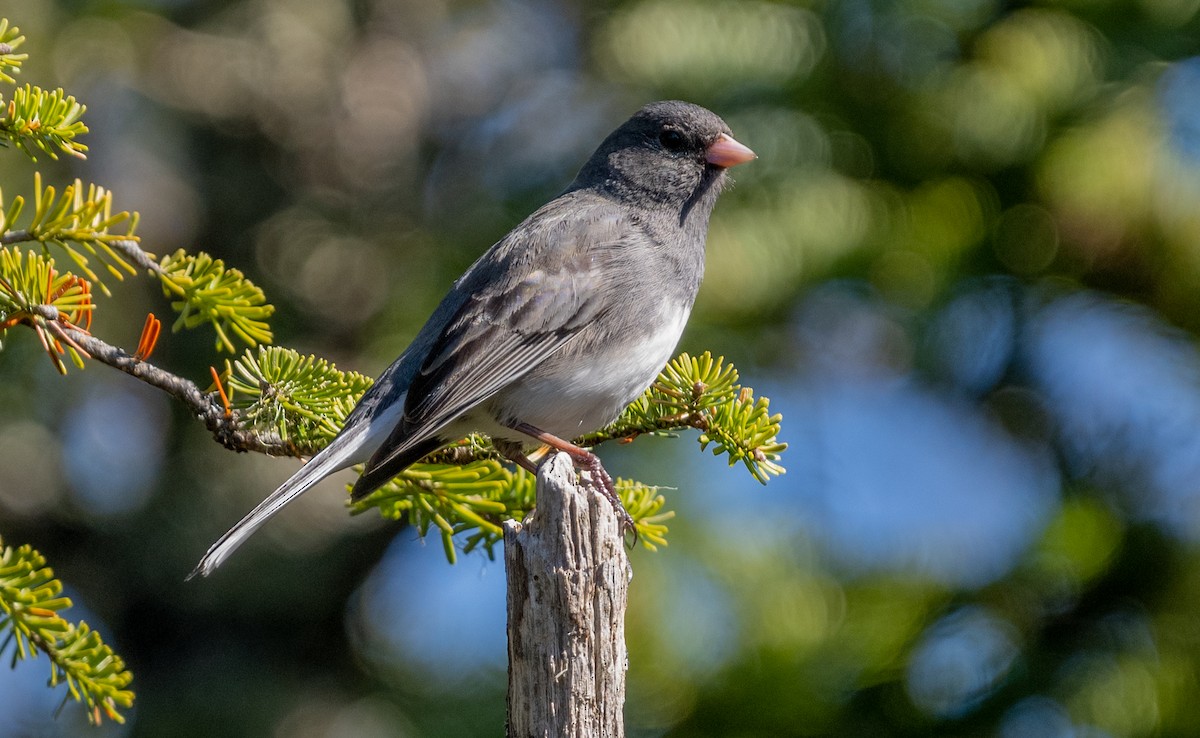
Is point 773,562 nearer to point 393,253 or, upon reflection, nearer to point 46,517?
point 393,253

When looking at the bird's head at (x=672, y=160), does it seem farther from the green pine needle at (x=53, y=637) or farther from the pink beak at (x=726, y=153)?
the green pine needle at (x=53, y=637)

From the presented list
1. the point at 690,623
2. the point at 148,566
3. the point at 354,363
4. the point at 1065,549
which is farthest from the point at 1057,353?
the point at 148,566

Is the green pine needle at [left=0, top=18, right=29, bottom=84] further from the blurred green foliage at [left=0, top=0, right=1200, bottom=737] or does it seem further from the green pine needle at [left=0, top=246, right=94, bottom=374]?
Result: the blurred green foliage at [left=0, top=0, right=1200, bottom=737]

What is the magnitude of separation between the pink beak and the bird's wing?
336mm

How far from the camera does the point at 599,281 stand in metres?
2.92

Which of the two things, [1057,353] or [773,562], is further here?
[1057,353]

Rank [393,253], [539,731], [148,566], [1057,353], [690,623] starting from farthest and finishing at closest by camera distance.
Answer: [393,253] < [148,566] < [1057,353] < [690,623] < [539,731]

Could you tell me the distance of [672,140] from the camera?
3.31m

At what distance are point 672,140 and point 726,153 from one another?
0.58ft

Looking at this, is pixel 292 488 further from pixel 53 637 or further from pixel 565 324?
pixel 565 324

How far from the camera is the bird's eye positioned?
3297 millimetres

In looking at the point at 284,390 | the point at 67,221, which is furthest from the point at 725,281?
the point at 67,221

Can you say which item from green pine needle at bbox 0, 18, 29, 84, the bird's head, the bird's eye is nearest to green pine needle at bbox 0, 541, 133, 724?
green pine needle at bbox 0, 18, 29, 84

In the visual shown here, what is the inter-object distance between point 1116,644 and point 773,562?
92 cm
